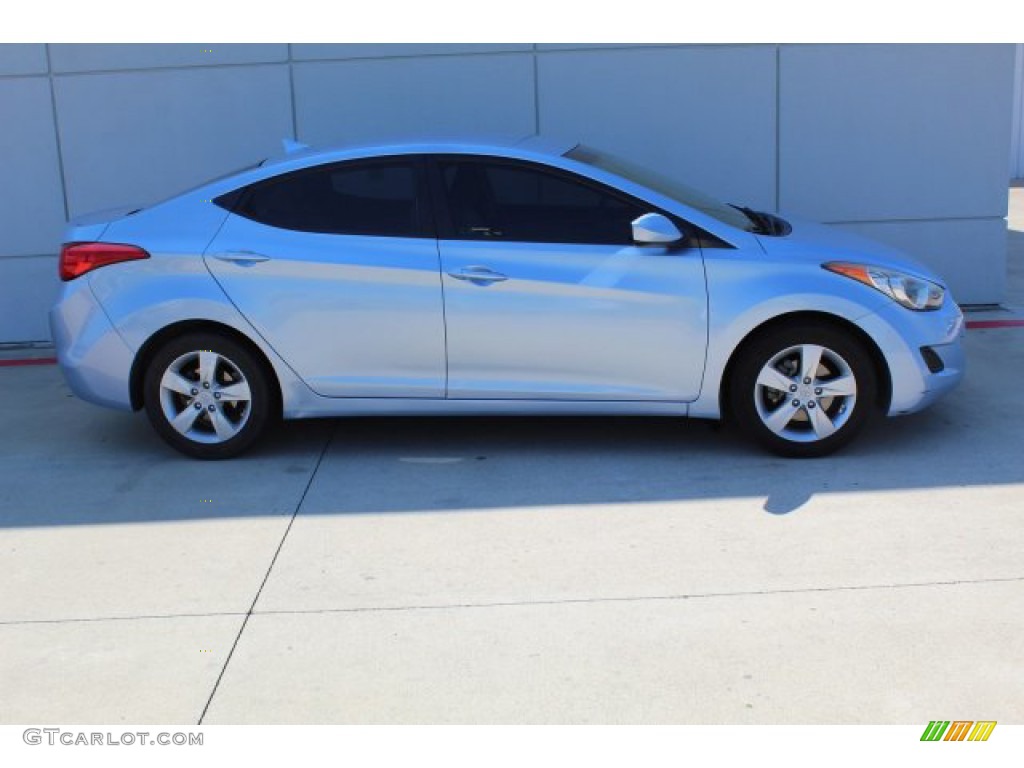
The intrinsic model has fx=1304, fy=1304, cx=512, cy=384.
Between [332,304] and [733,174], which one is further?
[733,174]

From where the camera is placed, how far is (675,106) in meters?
9.08

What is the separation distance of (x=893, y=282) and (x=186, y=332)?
3474 mm

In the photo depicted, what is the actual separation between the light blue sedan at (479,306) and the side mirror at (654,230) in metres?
0.01

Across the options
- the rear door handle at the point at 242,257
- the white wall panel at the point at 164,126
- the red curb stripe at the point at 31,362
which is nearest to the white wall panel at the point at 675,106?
the white wall panel at the point at 164,126

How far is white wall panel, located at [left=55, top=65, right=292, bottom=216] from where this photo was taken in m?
9.07

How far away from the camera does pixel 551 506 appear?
230 inches

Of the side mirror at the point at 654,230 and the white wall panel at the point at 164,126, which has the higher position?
the white wall panel at the point at 164,126

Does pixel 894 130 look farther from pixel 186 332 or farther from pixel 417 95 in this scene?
pixel 186 332

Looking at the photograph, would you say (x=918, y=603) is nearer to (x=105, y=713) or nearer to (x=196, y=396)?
(x=105, y=713)

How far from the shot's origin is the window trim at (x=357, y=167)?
21.0ft

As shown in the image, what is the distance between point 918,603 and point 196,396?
3.63 m

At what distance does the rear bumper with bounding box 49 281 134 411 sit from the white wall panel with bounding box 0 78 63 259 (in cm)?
285

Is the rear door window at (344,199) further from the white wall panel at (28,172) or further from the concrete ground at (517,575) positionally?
the white wall panel at (28,172)

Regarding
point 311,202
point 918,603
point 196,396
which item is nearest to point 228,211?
point 311,202
